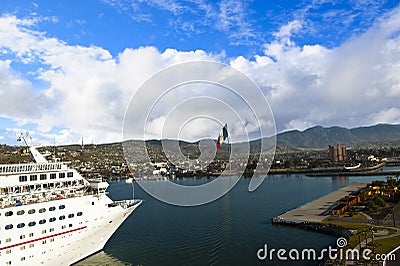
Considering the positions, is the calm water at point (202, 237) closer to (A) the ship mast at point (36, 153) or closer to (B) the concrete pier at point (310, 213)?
(B) the concrete pier at point (310, 213)

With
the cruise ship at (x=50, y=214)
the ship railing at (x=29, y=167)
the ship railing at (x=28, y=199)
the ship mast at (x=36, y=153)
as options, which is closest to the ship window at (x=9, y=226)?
the cruise ship at (x=50, y=214)

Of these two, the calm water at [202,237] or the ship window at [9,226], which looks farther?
the calm water at [202,237]

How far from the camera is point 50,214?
16.2m

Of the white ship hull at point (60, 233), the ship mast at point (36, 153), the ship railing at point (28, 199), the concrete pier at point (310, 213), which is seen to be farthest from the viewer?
the concrete pier at point (310, 213)

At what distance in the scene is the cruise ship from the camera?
49.3 feet

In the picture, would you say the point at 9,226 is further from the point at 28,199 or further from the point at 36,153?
the point at 36,153

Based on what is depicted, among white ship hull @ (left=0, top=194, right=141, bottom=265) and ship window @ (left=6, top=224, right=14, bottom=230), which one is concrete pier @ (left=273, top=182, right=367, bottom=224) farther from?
ship window @ (left=6, top=224, right=14, bottom=230)

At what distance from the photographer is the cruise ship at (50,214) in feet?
49.3

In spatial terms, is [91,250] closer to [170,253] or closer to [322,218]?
[170,253]

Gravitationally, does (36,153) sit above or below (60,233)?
above

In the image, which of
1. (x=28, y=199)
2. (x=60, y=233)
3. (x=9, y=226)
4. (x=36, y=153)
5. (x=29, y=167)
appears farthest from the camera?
(x=36, y=153)

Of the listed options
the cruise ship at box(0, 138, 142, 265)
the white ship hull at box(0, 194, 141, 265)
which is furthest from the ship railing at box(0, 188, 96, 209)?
the white ship hull at box(0, 194, 141, 265)

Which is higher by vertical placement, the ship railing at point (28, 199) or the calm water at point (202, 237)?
the ship railing at point (28, 199)

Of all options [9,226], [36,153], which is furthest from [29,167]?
[9,226]
